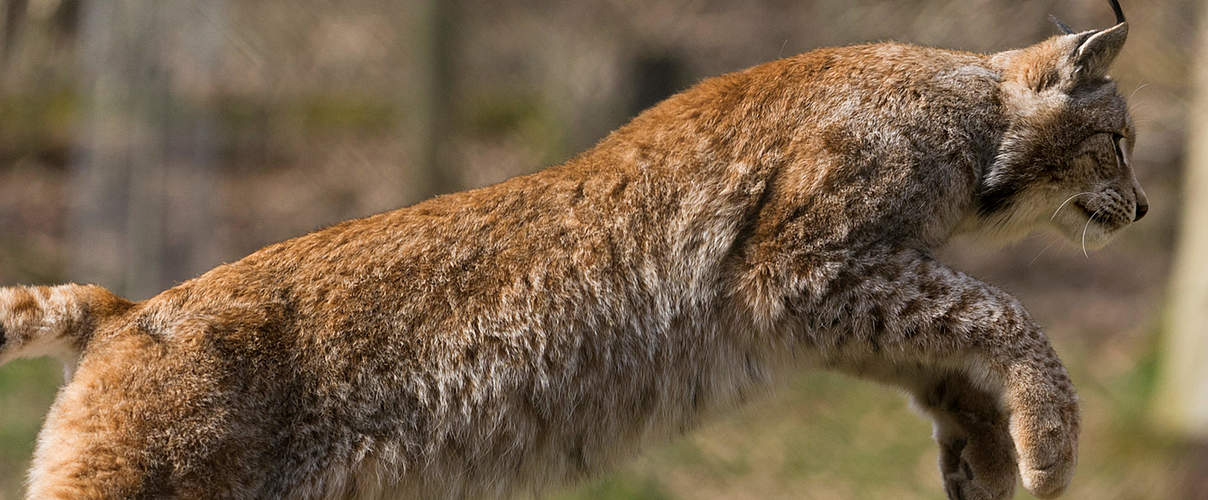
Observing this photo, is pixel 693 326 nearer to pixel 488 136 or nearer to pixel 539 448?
pixel 539 448

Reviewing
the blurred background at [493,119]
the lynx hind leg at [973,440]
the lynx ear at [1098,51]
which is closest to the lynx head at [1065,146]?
the lynx ear at [1098,51]

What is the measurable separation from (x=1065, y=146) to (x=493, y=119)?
4741 mm

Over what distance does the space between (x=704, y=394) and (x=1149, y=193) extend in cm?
745

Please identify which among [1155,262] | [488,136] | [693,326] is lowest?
[1155,262]

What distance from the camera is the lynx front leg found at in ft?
11.0

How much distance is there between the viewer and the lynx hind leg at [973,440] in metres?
3.56

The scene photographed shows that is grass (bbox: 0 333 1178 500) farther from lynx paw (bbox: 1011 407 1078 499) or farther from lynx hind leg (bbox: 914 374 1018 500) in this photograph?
lynx paw (bbox: 1011 407 1078 499)

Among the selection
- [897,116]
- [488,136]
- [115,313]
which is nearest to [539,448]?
[115,313]

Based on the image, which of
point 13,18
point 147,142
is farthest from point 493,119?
point 13,18

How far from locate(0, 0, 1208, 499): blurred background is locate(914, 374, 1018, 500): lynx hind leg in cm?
323

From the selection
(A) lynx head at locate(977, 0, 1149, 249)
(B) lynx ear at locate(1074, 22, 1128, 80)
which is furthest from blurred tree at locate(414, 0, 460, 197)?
(B) lynx ear at locate(1074, 22, 1128, 80)

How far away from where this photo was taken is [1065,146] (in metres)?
3.64

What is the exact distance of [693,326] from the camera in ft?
11.4

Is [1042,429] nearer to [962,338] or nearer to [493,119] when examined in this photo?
[962,338]
